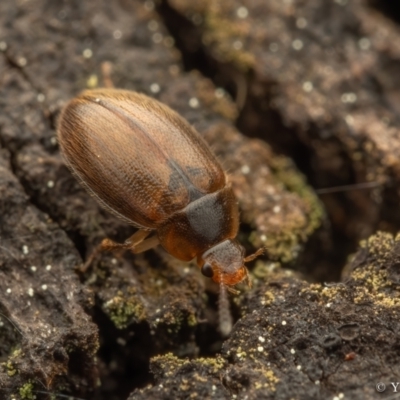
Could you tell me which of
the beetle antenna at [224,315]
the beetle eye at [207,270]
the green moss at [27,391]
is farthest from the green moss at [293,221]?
the green moss at [27,391]

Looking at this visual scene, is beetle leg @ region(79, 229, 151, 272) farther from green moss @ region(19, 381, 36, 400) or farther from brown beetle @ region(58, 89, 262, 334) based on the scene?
green moss @ region(19, 381, 36, 400)

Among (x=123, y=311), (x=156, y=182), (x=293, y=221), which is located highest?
(x=156, y=182)

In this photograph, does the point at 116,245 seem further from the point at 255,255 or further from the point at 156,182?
the point at 255,255

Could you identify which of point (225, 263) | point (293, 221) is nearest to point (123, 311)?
point (225, 263)

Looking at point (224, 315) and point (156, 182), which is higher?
point (156, 182)

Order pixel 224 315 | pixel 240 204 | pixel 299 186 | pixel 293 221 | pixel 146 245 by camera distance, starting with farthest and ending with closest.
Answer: pixel 299 186 < pixel 240 204 < pixel 293 221 < pixel 146 245 < pixel 224 315

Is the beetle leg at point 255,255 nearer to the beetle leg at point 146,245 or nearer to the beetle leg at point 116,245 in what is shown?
the beetle leg at point 146,245

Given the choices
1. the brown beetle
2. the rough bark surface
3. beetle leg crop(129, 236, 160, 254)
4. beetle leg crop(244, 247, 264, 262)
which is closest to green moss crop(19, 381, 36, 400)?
the rough bark surface
